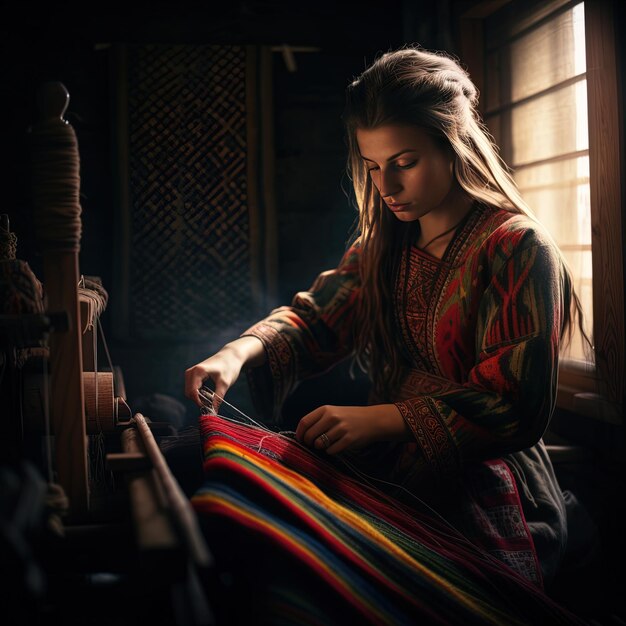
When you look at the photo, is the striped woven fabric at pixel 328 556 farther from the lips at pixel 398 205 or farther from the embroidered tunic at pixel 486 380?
the lips at pixel 398 205

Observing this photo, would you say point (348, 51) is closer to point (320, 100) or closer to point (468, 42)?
point (320, 100)

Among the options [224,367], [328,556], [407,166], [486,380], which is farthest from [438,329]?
[328,556]

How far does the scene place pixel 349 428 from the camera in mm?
1204

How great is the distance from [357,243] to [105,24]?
1.20 meters

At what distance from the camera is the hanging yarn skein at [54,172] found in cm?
90

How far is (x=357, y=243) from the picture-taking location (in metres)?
1.78

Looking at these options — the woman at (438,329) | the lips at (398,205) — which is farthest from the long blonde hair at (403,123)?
the lips at (398,205)

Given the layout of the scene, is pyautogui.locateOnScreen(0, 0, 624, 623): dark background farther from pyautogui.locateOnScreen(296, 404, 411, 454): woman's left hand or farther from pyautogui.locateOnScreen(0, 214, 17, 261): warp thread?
pyautogui.locateOnScreen(296, 404, 411, 454): woman's left hand

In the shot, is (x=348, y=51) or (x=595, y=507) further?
(x=348, y=51)

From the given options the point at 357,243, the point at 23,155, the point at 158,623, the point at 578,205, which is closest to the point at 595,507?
the point at 578,205

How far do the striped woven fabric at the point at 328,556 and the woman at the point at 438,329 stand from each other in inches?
6.2

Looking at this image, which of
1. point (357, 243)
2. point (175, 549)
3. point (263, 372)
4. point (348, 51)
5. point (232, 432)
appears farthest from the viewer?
point (348, 51)

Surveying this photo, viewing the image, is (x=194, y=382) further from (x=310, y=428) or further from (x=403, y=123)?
(x=403, y=123)

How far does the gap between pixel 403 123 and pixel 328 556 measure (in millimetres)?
866
